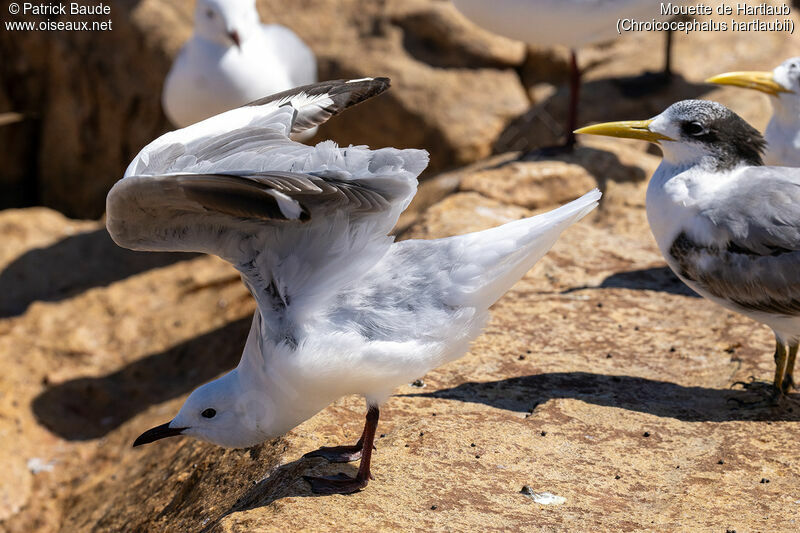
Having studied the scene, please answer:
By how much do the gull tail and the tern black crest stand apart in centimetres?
108

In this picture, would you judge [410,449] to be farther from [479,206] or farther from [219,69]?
[219,69]

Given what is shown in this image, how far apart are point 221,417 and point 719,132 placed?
7.63 ft

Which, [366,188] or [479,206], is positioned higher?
[366,188]

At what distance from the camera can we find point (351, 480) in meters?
3.05

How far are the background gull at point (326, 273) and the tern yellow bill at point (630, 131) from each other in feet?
3.37

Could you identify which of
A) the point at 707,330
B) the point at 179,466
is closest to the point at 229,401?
the point at 179,466

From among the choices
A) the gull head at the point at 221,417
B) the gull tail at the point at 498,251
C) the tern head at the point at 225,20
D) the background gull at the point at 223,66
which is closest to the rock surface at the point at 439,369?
the gull head at the point at 221,417

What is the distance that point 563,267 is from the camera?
5.22 metres

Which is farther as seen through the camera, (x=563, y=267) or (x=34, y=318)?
(x=34, y=318)

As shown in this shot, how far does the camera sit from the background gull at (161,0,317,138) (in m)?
6.57

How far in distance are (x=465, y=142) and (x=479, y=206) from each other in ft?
7.47

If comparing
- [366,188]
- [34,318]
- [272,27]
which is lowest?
[34,318]

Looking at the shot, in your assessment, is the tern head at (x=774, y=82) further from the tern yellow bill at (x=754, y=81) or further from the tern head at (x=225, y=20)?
the tern head at (x=225, y=20)

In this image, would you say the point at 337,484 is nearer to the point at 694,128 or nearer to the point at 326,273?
the point at 326,273
